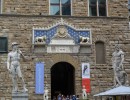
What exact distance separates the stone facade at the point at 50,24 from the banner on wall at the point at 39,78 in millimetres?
199

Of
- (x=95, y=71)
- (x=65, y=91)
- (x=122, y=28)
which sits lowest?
(x=65, y=91)

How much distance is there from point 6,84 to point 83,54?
4.71 metres

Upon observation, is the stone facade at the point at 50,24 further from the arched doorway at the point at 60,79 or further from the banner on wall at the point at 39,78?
the arched doorway at the point at 60,79

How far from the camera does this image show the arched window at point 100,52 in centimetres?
2239

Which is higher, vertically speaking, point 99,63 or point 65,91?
point 99,63

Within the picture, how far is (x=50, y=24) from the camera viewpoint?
2206cm

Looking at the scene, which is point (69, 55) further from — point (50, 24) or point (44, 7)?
point (44, 7)

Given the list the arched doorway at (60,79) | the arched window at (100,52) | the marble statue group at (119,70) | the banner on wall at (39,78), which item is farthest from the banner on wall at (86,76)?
the arched doorway at (60,79)

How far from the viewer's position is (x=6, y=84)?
21000mm

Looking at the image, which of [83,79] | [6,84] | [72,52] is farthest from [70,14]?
[6,84]

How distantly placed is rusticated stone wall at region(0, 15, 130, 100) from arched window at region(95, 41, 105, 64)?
0.84 feet

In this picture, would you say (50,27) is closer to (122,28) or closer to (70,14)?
(70,14)

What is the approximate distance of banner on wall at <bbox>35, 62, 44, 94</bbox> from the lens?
21.2 meters

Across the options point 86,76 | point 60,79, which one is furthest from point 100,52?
point 60,79
